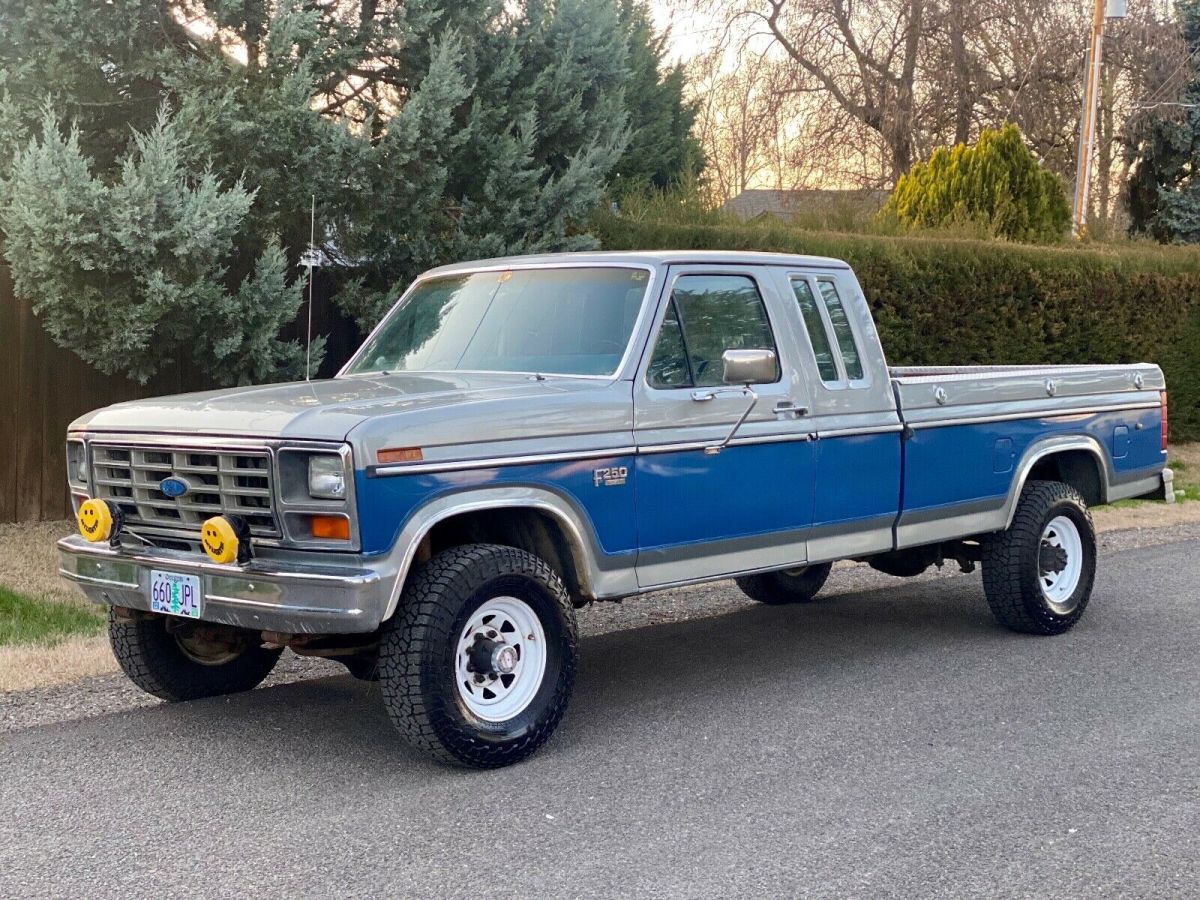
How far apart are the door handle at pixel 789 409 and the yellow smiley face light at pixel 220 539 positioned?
2.58m

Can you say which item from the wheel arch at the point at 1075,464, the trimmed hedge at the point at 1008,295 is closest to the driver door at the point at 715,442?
the wheel arch at the point at 1075,464

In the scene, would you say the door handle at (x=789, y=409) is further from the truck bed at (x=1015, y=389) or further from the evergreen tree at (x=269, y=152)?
the evergreen tree at (x=269, y=152)

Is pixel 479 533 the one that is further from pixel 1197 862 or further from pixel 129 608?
pixel 1197 862

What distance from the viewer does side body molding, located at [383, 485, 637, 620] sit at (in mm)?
5070

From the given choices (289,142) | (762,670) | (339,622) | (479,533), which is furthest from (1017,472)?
(289,142)

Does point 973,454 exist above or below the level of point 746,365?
below

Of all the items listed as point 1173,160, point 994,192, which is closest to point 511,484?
point 994,192

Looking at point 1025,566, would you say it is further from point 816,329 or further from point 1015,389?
point 816,329

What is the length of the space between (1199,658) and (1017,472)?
1.34m

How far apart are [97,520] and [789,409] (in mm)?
3095

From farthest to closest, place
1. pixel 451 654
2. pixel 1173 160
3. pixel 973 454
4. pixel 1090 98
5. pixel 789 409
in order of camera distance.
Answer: pixel 1173 160
pixel 1090 98
pixel 973 454
pixel 789 409
pixel 451 654

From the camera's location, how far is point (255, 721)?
19.7 feet

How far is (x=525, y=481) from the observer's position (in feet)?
17.9

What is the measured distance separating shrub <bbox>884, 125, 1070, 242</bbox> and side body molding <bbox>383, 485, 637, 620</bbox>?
42.6 feet
